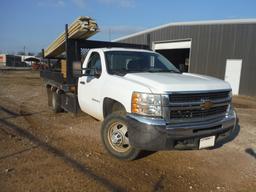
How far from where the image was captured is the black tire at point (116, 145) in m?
4.28

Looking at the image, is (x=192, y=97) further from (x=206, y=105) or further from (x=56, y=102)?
(x=56, y=102)

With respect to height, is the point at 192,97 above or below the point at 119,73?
below

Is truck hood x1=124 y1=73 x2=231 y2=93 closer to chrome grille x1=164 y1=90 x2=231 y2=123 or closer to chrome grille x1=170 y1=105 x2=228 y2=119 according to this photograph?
chrome grille x1=164 y1=90 x2=231 y2=123

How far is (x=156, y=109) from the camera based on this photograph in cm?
373

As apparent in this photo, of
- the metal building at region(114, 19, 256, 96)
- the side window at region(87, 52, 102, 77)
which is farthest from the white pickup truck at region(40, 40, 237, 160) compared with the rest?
the metal building at region(114, 19, 256, 96)

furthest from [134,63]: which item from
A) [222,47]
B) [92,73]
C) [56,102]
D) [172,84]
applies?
[222,47]

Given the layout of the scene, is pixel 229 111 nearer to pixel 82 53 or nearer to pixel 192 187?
pixel 192 187

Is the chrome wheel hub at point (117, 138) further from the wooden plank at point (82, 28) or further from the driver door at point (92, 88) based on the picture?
the wooden plank at point (82, 28)

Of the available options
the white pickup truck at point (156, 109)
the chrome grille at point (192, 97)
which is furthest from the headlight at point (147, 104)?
the chrome grille at point (192, 97)

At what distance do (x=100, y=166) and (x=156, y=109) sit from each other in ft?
4.82

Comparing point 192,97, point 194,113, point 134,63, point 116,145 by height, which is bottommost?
point 116,145

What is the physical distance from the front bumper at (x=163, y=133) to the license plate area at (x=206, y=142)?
0.06m

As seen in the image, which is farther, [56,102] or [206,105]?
[56,102]

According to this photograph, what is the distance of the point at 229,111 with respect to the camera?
15.1 feet
